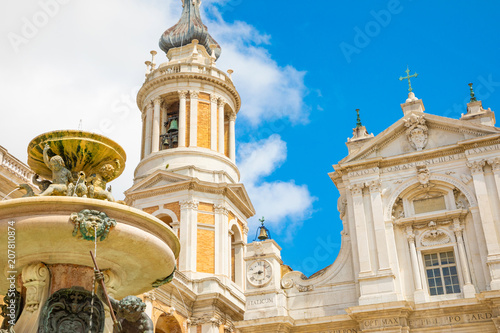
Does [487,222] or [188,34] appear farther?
[188,34]

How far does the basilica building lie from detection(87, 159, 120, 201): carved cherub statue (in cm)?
1072

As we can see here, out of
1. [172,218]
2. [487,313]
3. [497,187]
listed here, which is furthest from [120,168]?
[172,218]

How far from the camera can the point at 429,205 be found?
21562 mm

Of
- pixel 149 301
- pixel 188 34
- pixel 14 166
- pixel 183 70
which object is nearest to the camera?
pixel 14 166

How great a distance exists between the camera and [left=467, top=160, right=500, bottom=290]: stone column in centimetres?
1933

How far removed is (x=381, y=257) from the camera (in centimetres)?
2080

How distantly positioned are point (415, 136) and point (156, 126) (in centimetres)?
1370

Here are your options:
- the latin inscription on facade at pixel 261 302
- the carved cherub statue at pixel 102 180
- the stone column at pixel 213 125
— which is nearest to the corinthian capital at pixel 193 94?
the stone column at pixel 213 125

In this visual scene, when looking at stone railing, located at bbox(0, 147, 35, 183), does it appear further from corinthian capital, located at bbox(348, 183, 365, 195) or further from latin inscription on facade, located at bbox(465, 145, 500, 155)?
latin inscription on facade, located at bbox(465, 145, 500, 155)

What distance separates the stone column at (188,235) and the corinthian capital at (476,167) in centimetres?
1226

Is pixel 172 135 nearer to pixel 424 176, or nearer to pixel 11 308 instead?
pixel 424 176

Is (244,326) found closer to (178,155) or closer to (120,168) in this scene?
(178,155)

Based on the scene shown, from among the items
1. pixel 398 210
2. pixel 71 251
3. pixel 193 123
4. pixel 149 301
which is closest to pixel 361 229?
pixel 398 210

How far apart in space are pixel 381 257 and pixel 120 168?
563 inches
